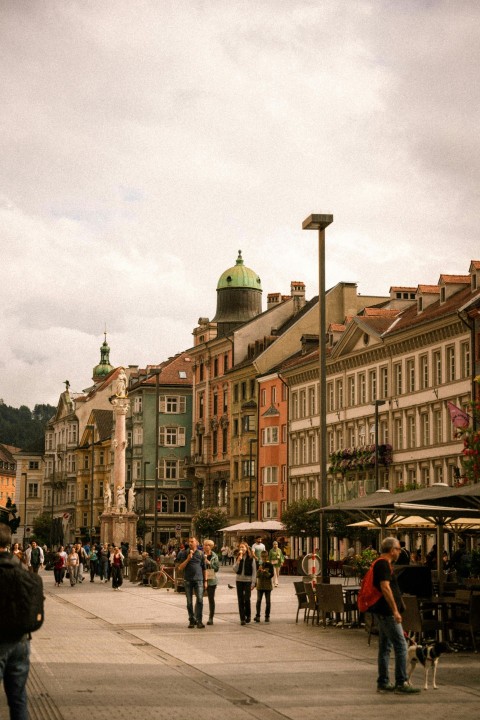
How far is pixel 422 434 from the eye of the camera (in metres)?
64.6

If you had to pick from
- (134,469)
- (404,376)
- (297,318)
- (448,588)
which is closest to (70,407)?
(134,469)

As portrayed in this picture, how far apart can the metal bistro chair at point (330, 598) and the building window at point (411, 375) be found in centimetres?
4147

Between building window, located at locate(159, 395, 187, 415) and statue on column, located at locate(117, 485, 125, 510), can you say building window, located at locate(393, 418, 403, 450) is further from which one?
building window, located at locate(159, 395, 187, 415)

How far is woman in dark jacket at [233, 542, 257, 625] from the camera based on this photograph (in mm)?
26325

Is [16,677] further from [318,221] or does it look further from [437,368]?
[437,368]

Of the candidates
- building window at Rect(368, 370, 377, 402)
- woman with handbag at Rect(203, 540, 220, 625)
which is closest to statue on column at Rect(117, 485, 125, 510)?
building window at Rect(368, 370, 377, 402)

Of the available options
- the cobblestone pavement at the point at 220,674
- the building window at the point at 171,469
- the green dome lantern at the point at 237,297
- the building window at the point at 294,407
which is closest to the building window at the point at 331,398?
the building window at the point at 294,407

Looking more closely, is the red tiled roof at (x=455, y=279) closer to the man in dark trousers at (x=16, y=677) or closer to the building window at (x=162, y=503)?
the building window at (x=162, y=503)

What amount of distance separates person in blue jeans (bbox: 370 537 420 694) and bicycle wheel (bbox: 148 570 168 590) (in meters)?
32.4

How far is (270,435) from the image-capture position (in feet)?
287

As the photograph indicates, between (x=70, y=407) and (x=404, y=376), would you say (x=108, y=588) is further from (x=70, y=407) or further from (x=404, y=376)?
(x=70, y=407)

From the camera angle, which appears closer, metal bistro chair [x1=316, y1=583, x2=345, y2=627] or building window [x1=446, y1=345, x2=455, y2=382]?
metal bistro chair [x1=316, y1=583, x2=345, y2=627]

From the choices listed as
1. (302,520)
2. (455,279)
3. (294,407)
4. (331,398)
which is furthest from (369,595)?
(294,407)

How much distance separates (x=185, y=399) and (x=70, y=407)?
41.5 metres
